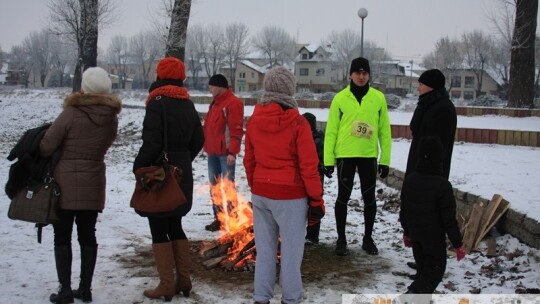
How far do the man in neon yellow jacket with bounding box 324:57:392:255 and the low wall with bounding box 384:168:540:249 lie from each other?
1.63m

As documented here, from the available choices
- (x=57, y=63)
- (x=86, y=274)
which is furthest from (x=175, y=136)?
(x=57, y=63)

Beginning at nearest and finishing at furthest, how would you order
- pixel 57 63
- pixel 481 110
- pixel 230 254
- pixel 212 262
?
pixel 212 262, pixel 230 254, pixel 481 110, pixel 57 63

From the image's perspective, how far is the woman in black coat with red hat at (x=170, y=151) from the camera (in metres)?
4.32

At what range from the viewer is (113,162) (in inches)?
511

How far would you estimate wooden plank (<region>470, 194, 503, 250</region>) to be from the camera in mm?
6133

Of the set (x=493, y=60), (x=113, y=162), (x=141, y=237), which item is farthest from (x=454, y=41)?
(x=141, y=237)

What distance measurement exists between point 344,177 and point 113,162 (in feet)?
27.7

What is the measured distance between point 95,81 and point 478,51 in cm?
7787

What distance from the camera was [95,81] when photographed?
4.37 metres

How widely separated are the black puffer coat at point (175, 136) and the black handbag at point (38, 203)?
0.68m

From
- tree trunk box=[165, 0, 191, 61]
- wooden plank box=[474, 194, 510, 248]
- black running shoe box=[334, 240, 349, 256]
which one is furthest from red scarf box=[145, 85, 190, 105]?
tree trunk box=[165, 0, 191, 61]

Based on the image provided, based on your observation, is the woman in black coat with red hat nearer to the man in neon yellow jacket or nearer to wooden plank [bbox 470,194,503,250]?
the man in neon yellow jacket

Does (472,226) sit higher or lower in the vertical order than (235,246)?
higher

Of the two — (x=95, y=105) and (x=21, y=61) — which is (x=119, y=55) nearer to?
(x=21, y=61)
